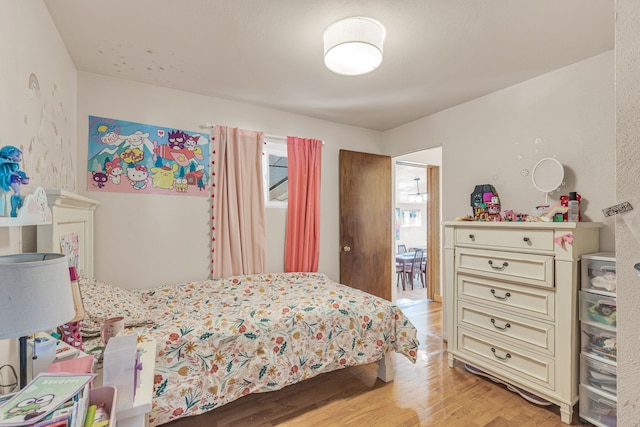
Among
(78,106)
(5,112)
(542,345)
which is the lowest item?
(542,345)

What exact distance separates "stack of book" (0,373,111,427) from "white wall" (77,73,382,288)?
6.34ft

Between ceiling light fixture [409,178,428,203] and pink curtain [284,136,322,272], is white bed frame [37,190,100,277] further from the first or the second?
ceiling light fixture [409,178,428,203]

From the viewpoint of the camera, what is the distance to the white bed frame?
4.58ft

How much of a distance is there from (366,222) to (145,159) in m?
2.50

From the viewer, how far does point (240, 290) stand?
2.73 m

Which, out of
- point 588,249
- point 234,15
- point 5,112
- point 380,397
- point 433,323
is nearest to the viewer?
point 5,112

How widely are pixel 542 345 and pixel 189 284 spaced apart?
9.08 ft

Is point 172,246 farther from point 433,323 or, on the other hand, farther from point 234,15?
point 433,323

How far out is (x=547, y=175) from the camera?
2.37 metres

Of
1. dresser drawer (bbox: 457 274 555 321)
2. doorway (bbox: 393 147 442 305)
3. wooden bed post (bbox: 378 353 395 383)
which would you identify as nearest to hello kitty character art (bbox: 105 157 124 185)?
wooden bed post (bbox: 378 353 395 383)

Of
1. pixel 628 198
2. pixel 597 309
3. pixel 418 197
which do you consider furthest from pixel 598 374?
pixel 418 197

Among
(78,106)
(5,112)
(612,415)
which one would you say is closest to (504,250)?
(612,415)

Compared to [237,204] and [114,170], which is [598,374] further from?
[114,170]

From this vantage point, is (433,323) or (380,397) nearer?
(380,397)
